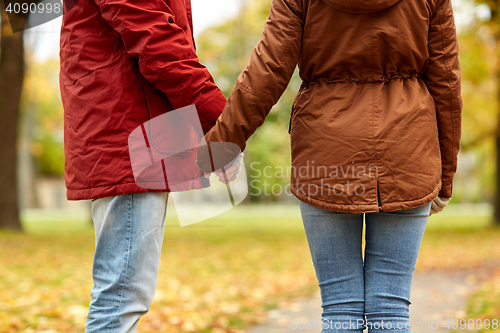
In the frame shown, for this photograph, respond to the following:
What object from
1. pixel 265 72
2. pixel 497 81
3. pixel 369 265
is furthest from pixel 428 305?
pixel 497 81

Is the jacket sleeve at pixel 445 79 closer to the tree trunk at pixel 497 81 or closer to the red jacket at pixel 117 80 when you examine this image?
the red jacket at pixel 117 80

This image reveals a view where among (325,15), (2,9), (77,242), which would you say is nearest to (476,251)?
(77,242)

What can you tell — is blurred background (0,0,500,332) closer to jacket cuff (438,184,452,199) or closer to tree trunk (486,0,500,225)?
tree trunk (486,0,500,225)

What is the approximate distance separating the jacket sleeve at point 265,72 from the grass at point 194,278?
1.70 ft

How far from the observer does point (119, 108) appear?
1.74 metres

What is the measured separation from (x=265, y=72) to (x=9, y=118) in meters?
11.1

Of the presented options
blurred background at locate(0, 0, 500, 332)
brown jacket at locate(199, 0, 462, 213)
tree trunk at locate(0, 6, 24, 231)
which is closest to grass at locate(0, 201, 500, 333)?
blurred background at locate(0, 0, 500, 332)

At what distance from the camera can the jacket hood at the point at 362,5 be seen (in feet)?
5.36

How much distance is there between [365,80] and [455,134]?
0.46 meters

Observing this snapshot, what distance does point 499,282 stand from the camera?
599 cm

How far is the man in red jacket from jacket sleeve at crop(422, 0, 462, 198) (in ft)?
2.83

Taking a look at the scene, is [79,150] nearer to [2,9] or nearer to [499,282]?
[499,282]

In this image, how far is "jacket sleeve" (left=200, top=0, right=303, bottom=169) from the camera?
178 cm

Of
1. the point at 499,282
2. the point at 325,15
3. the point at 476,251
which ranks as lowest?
the point at 476,251
